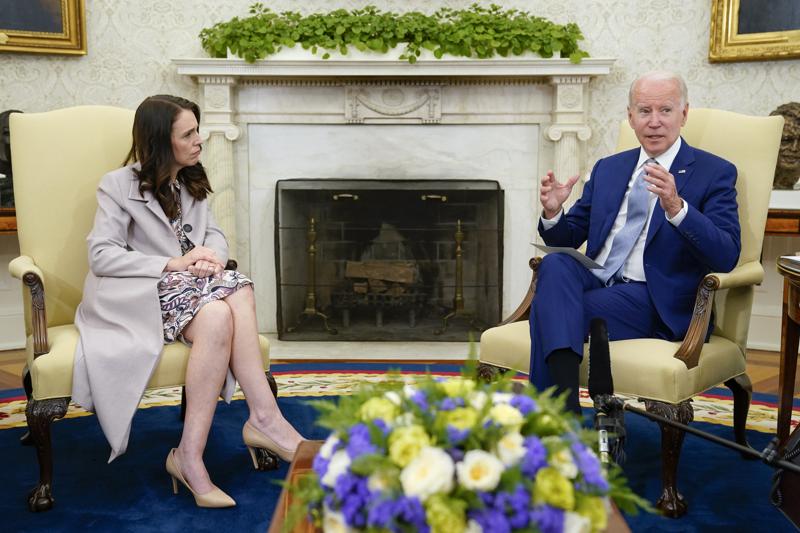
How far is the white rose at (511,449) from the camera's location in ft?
3.63

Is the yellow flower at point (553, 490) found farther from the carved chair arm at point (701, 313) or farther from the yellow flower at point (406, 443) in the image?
the carved chair arm at point (701, 313)

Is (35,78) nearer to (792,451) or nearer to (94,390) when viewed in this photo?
(94,390)

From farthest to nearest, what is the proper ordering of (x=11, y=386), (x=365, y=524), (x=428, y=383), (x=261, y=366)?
(x=11, y=386) → (x=261, y=366) → (x=428, y=383) → (x=365, y=524)

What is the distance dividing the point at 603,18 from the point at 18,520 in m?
4.19

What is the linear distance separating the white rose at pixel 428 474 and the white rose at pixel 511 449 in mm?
78

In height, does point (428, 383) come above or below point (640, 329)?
above

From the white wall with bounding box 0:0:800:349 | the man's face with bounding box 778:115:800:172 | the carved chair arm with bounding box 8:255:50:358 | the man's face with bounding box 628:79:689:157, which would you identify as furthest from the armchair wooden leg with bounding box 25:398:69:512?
the man's face with bounding box 778:115:800:172

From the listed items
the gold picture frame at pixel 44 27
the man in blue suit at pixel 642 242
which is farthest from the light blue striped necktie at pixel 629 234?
the gold picture frame at pixel 44 27

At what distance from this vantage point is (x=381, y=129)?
16.2ft

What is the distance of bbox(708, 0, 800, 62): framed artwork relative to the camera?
4.51 m

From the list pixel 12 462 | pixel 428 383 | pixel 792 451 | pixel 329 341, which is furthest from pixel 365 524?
pixel 329 341

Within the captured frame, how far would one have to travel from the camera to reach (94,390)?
2.33 m

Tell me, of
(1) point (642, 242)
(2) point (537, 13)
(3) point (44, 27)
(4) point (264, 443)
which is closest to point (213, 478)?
(4) point (264, 443)

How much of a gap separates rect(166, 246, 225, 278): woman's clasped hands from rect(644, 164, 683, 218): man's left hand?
139cm
